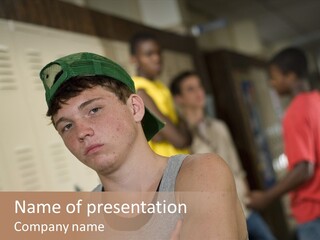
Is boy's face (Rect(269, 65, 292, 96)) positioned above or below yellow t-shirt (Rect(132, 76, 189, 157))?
above

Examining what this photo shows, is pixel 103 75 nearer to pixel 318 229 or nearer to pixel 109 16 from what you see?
pixel 318 229

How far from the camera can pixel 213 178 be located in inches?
23.5

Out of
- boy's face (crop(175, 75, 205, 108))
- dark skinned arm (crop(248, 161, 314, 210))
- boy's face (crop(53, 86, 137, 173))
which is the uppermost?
boy's face (crop(175, 75, 205, 108))

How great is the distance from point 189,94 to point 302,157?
0.67 m

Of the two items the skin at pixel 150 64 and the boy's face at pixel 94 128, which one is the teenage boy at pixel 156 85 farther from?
the boy's face at pixel 94 128

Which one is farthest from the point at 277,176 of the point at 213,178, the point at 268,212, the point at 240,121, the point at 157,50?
the point at 213,178

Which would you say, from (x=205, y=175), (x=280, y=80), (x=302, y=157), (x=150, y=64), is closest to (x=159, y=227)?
(x=205, y=175)

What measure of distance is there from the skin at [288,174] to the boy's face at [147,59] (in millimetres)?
602

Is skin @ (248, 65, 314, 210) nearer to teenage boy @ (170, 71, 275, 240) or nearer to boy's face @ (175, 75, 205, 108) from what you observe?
teenage boy @ (170, 71, 275, 240)

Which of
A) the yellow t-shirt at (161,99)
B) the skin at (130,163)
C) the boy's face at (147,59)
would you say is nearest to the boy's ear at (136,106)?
the skin at (130,163)

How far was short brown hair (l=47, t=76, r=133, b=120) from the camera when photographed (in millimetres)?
572

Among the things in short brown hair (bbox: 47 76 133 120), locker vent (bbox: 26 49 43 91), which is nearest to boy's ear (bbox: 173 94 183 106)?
locker vent (bbox: 26 49 43 91)

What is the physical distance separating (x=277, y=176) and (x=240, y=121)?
2.05ft

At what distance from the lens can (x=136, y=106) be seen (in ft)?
2.06
